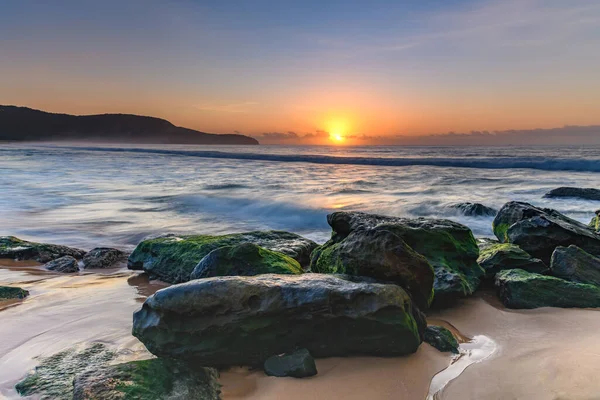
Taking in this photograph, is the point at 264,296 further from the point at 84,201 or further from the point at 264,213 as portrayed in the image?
the point at 84,201

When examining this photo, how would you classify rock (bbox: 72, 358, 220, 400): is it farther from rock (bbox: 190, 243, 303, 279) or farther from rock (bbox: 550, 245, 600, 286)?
rock (bbox: 550, 245, 600, 286)

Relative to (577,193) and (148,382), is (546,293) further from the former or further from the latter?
(577,193)

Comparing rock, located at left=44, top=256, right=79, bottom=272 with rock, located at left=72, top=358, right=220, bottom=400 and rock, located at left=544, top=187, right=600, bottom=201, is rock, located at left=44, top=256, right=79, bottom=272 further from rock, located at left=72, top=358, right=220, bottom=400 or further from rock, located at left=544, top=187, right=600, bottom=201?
rock, located at left=544, top=187, right=600, bottom=201

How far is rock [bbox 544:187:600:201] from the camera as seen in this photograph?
1480 cm

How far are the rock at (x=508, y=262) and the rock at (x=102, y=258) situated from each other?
535 centimetres

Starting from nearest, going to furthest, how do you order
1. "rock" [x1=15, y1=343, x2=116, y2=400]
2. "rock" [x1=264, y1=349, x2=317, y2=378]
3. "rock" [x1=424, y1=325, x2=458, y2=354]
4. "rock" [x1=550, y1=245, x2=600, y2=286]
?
"rock" [x1=15, y1=343, x2=116, y2=400] → "rock" [x1=264, y1=349, x2=317, y2=378] → "rock" [x1=424, y1=325, x2=458, y2=354] → "rock" [x1=550, y1=245, x2=600, y2=286]

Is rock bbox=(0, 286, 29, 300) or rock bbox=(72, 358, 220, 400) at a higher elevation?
rock bbox=(72, 358, 220, 400)

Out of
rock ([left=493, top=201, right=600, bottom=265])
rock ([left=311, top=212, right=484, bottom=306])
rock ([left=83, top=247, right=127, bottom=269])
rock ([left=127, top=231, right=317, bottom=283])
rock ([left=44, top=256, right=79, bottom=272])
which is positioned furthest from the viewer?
rock ([left=83, top=247, right=127, bottom=269])

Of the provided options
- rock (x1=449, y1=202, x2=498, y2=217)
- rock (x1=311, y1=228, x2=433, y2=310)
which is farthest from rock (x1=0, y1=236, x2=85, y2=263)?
rock (x1=449, y1=202, x2=498, y2=217)

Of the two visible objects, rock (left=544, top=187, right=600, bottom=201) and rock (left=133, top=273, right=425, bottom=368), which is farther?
rock (left=544, top=187, right=600, bottom=201)

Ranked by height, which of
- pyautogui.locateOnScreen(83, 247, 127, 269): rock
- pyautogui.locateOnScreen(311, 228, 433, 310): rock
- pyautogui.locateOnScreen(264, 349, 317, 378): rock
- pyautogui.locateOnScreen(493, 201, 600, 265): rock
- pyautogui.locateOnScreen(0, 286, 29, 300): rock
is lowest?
pyautogui.locateOnScreen(83, 247, 127, 269): rock

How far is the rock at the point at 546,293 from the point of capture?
4.42 m

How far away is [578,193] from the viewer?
15320mm

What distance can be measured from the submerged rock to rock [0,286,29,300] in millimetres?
16327
